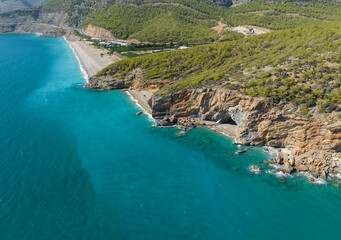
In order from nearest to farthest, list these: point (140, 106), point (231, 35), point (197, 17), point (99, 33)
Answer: point (140, 106) → point (231, 35) → point (197, 17) → point (99, 33)

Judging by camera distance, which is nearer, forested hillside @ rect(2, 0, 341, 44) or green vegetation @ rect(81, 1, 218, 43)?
forested hillside @ rect(2, 0, 341, 44)

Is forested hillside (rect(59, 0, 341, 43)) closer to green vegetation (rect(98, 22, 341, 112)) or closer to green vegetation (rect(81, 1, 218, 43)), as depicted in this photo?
green vegetation (rect(81, 1, 218, 43))

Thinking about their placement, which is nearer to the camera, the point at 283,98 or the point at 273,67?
the point at 283,98

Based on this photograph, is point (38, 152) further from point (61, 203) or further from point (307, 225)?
point (307, 225)

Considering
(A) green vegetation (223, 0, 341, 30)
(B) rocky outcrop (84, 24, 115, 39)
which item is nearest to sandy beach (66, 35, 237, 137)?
(B) rocky outcrop (84, 24, 115, 39)

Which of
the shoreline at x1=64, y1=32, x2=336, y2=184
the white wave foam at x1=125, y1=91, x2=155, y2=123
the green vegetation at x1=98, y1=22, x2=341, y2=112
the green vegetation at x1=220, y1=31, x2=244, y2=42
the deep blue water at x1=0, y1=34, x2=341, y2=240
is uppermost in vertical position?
the green vegetation at x1=220, y1=31, x2=244, y2=42

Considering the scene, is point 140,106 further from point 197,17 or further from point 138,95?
point 197,17

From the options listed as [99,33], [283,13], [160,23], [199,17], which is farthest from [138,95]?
[99,33]

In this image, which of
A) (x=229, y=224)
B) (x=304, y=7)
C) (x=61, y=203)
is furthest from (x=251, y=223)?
(x=304, y=7)
